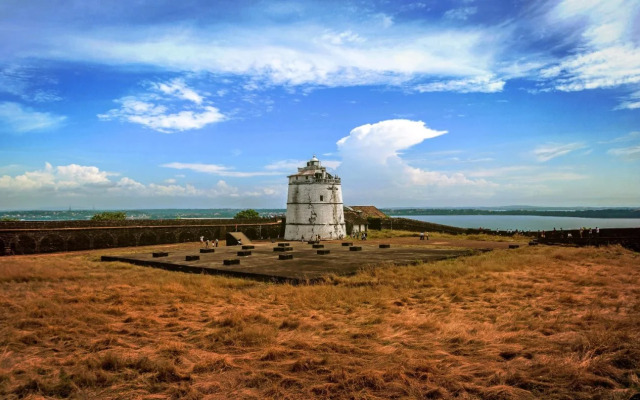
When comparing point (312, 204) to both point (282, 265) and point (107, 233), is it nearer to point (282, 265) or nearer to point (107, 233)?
point (107, 233)

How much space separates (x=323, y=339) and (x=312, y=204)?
1465 inches

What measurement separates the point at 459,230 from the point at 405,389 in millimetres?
48741

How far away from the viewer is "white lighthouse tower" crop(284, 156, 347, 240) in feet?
148

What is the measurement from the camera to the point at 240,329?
884 centimetres

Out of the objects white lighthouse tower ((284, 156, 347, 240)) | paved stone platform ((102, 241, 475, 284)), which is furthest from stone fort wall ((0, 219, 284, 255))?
paved stone platform ((102, 241, 475, 284))

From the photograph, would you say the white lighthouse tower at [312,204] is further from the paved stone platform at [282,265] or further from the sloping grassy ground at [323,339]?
the sloping grassy ground at [323,339]

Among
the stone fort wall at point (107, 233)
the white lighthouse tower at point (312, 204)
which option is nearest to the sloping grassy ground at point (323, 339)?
the stone fort wall at point (107, 233)

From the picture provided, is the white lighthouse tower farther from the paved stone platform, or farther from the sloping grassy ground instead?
the sloping grassy ground

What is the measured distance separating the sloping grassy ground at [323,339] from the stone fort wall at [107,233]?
1824 cm

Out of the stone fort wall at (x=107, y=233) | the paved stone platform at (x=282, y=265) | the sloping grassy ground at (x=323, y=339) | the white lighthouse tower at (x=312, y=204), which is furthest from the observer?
the white lighthouse tower at (x=312, y=204)

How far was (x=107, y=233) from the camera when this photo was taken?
118ft

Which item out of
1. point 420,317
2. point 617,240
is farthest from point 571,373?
point 617,240

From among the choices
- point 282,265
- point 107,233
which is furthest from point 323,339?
point 107,233

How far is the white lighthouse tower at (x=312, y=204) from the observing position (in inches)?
1778
